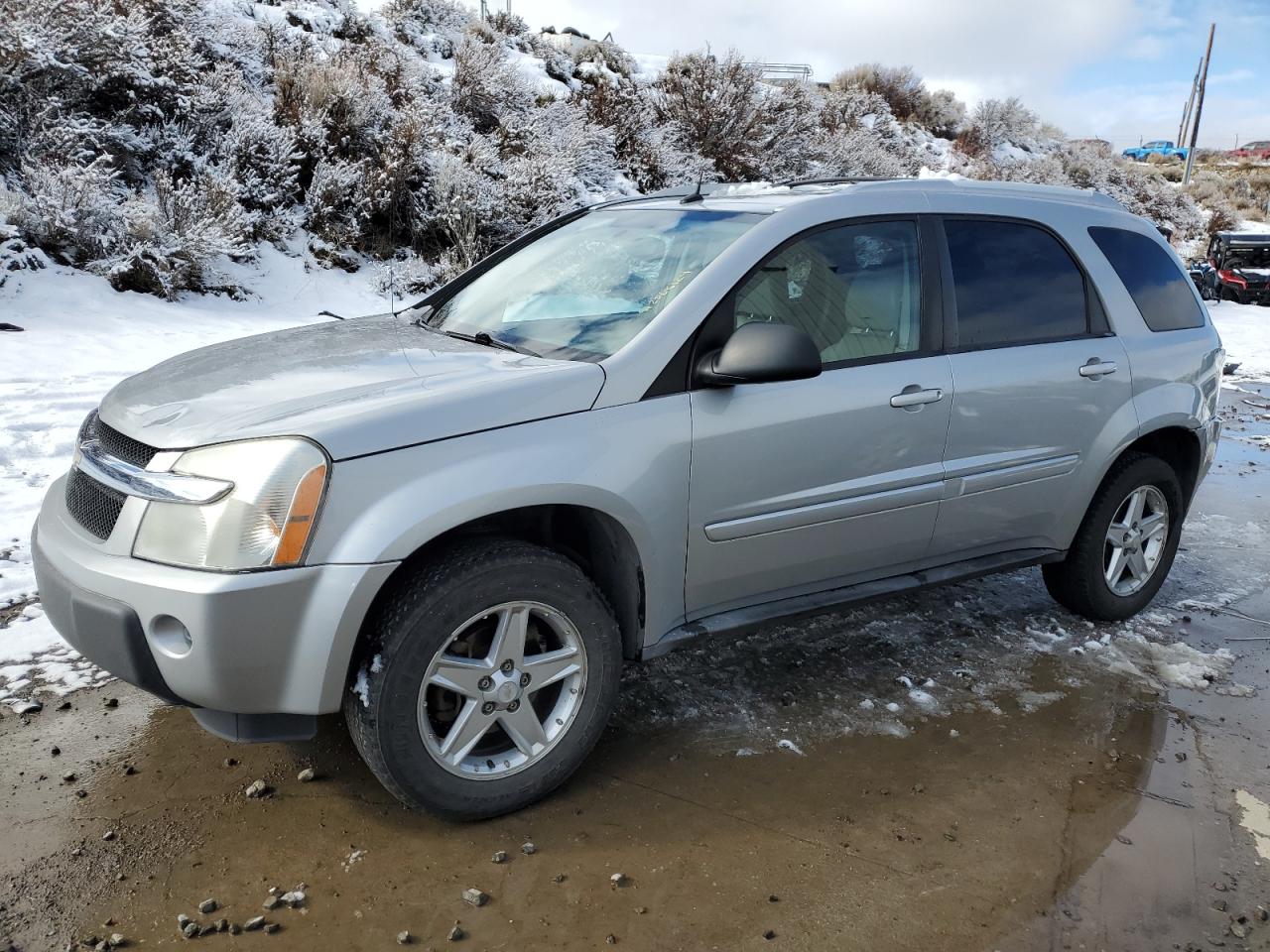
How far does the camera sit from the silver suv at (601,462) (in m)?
2.51

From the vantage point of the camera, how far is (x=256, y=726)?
260 centimetres

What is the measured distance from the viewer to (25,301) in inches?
324

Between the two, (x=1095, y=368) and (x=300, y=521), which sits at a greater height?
(x=1095, y=368)

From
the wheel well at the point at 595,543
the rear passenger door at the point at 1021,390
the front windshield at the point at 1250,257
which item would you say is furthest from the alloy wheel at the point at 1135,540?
the front windshield at the point at 1250,257

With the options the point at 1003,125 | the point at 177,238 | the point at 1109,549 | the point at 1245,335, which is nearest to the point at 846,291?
the point at 1109,549

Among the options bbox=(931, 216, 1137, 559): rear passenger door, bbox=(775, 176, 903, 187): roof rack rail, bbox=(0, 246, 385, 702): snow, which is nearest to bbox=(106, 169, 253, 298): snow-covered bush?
bbox=(0, 246, 385, 702): snow

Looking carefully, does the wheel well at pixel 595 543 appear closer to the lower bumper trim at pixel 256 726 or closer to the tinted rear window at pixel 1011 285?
the lower bumper trim at pixel 256 726

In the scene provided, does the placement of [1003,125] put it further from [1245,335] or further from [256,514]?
[256,514]

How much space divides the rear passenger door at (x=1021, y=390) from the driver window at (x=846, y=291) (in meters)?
0.20

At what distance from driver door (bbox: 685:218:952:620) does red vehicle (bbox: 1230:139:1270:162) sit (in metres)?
65.9

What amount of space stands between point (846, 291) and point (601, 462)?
119cm

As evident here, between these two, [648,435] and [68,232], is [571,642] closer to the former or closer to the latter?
[648,435]

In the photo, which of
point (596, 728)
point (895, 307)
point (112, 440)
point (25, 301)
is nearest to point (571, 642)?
point (596, 728)

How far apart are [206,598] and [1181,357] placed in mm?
3927
